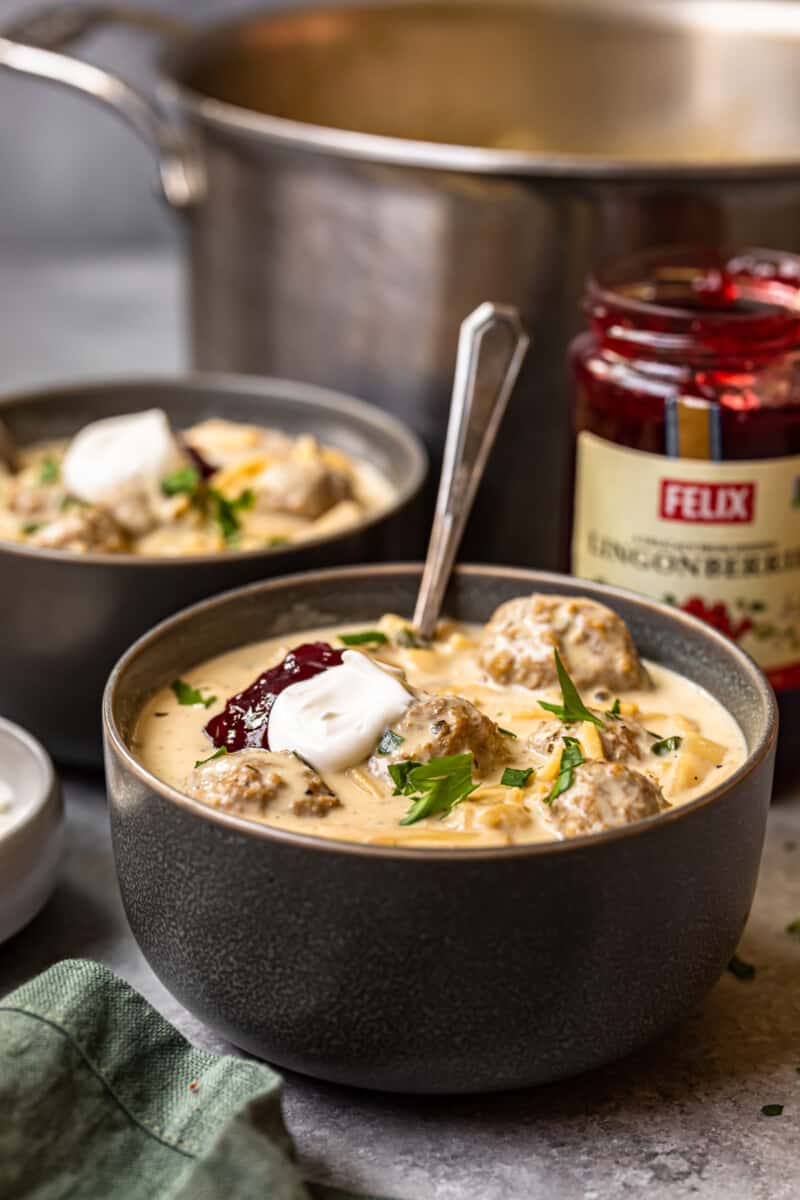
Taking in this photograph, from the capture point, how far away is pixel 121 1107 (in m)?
1.52

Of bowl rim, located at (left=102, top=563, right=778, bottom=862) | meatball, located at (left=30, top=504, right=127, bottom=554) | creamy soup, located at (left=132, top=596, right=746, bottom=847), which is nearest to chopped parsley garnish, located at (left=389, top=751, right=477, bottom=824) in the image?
creamy soup, located at (left=132, top=596, right=746, bottom=847)

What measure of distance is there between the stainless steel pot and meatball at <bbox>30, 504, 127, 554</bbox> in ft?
1.67

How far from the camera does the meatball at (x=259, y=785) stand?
61.1 inches

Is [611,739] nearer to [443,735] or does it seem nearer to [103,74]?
[443,735]

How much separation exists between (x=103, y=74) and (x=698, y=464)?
1098 mm

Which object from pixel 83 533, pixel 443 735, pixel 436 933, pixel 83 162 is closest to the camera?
pixel 436 933

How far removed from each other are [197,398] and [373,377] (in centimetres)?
25

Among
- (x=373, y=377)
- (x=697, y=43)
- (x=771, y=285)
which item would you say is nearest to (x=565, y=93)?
(x=697, y=43)

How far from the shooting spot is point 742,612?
2.06 m

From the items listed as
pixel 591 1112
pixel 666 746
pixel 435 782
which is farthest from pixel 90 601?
pixel 591 1112

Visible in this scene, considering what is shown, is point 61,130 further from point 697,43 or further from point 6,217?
point 697,43

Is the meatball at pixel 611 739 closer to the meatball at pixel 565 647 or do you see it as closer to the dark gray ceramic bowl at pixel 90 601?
the meatball at pixel 565 647

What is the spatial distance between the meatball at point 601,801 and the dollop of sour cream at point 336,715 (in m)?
0.19

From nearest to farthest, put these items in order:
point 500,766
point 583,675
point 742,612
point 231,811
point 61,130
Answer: point 231,811, point 500,766, point 583,675, point 742,612, point 61,130
